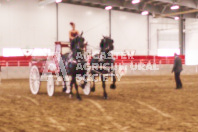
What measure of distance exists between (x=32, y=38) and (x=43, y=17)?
2387 millimetres

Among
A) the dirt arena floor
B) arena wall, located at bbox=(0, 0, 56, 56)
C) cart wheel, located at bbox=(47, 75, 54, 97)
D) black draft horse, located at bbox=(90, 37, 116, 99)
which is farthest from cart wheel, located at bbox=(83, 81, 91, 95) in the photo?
arena wall, located at bbox=(0, 0, 56, 56)

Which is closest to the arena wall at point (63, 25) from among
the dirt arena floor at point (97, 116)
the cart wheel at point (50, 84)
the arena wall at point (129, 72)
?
the arena wall at point (129, 72)

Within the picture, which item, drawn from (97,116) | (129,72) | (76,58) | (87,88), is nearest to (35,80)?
(87,88)

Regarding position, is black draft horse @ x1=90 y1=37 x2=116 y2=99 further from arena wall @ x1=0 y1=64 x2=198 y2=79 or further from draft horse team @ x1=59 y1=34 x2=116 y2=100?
arena wall @ x1=0 y1=64 x2=198 y2=79

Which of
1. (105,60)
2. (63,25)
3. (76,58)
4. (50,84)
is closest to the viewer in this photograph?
(76,58)

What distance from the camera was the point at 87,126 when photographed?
20.9 ft

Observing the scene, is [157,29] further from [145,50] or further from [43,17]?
[43,17]

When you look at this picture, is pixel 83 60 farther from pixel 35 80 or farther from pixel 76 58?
pixel 35 80

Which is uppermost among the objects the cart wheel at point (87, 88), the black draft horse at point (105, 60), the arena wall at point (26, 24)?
the arena wall at point (26, 24)

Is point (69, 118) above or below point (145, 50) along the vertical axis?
below

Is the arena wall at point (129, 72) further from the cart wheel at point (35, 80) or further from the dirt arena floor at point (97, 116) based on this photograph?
the dirt arena floor at point (97, 116)

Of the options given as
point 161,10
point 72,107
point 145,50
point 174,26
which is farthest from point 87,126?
point 174,26

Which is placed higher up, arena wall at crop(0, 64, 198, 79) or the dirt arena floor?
arena wall at crop(0, 64, 198, 79)

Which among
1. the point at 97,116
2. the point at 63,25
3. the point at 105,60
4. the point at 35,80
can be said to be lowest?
the point at 97,116
